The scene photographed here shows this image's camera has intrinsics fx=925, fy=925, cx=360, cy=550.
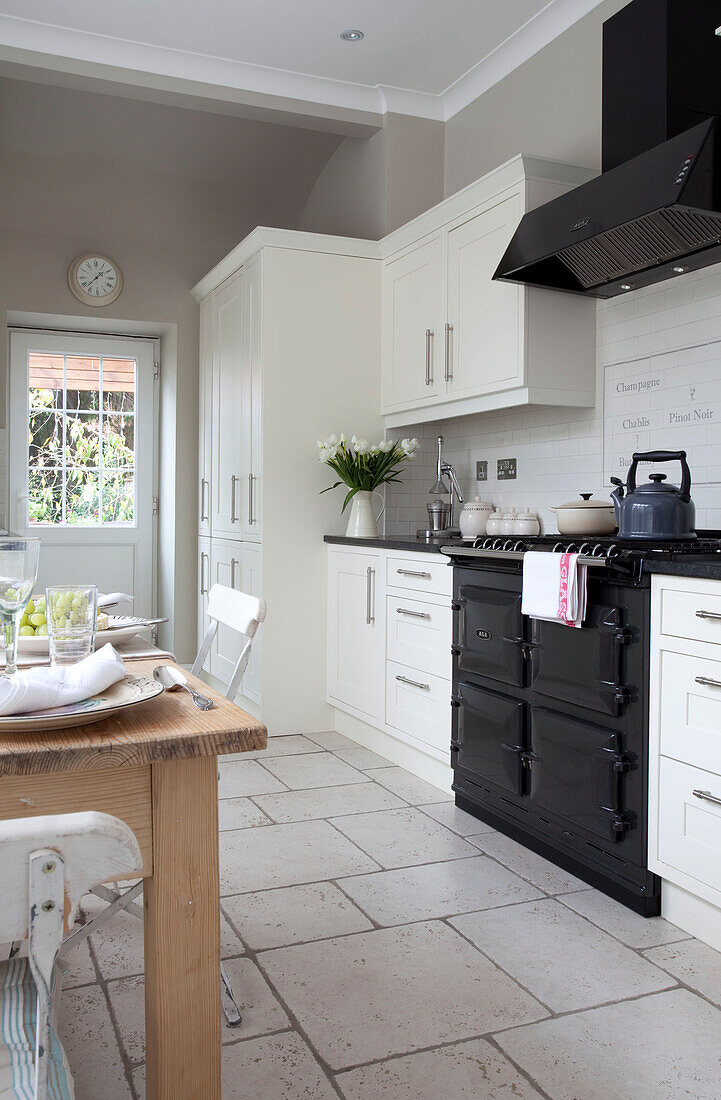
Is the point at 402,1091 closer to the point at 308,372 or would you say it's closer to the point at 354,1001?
the point at 354,1001

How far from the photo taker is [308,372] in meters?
4.36

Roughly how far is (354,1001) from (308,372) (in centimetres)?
301

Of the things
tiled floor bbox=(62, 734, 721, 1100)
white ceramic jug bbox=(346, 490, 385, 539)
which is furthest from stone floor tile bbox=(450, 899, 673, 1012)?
white ceramic jug bbox=(346, 490, 385, 539)

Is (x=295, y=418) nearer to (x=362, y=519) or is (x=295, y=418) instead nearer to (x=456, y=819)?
(x=362, y=519)

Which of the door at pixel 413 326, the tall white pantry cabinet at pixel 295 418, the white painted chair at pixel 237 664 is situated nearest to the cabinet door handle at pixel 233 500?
the tall white pantry cabinet at pixel 295 418

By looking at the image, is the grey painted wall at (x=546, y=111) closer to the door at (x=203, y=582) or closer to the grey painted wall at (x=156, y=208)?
the grey painted wall at (x=156, y=208)

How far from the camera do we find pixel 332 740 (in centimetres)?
424

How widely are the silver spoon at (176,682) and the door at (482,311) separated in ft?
7.09

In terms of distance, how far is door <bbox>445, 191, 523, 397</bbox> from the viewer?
3391 mm

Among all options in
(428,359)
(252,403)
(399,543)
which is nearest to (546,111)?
(428,359)

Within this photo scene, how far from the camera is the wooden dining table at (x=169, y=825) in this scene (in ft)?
3.73

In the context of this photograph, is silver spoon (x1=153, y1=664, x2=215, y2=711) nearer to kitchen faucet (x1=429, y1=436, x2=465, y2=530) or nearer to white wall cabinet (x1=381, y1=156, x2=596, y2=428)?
white wall cabinet (x1=381, y1=156, x2=596, y2=428)

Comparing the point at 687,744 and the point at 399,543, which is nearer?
the point at 687,744

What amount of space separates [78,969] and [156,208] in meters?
4.65
